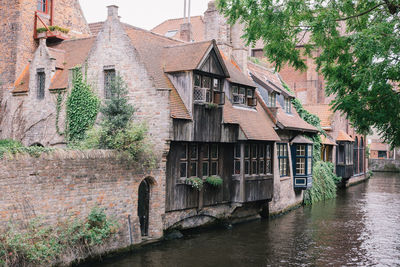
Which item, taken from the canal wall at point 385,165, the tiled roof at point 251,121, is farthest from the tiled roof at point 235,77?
the canal wall at point 385,165

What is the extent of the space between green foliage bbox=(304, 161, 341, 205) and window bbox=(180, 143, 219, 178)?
1065 centimetres

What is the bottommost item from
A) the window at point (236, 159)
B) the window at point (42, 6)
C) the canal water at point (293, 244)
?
the canal water at point (293, 244)

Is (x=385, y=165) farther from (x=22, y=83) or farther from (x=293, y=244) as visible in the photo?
(x=22, y=83)

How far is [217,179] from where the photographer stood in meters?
17.9

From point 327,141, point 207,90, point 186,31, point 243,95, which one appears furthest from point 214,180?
point 327,141

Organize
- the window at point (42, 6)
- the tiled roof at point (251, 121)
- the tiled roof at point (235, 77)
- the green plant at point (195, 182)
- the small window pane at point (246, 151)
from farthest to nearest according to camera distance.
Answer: the window at point (42, 6)
the tiled roof at point (235, 77)
the small window pane at point (246, 151)
the tiled roof at point (251, 121)
the green plant at point (195, 182)

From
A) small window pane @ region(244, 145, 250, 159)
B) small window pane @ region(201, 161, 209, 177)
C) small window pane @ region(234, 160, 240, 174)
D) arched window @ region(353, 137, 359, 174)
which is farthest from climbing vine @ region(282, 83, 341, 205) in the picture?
arched window @ region(353, 137, 359, 174)

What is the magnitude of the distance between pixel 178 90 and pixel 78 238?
6.87 m

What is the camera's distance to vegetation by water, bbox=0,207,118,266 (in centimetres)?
1072

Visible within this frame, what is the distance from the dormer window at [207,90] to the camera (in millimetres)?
17094

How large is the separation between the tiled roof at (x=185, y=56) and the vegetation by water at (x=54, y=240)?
6197 millimetres

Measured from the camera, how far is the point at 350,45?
1245cm

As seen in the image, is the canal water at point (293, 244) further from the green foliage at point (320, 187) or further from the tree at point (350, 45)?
the tree at point (350, 45)

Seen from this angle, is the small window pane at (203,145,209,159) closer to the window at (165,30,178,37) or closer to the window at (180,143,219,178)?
the window at (180,143,219,178)
